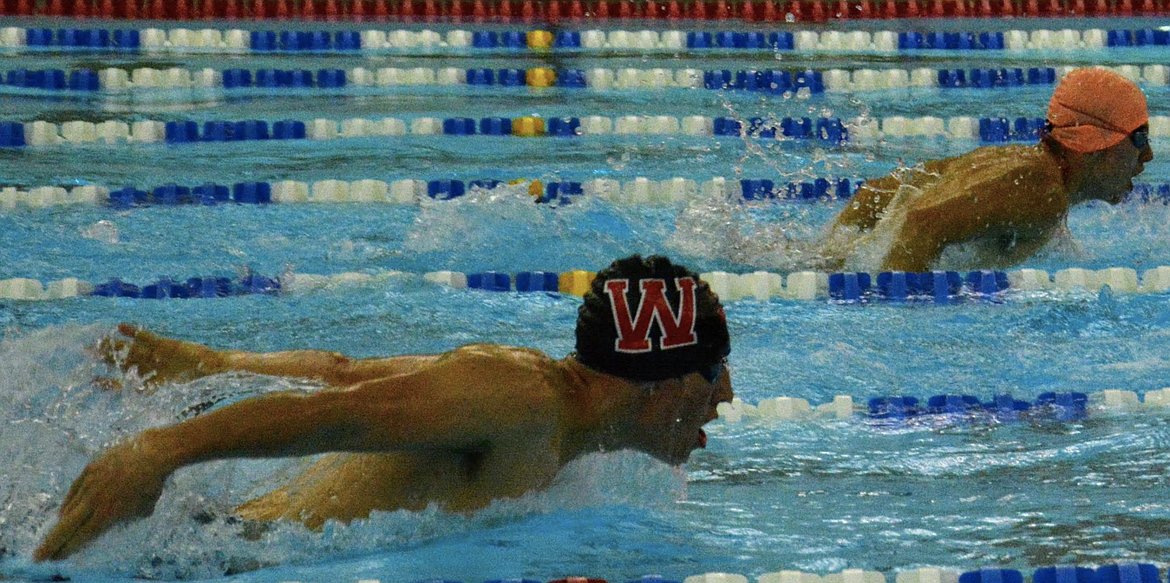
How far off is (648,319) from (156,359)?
72 cm

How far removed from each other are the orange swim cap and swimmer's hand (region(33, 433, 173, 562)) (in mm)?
2904

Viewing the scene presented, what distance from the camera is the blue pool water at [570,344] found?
219 centimetres

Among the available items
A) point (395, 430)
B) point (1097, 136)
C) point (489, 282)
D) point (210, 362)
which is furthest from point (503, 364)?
point (1097, 136)

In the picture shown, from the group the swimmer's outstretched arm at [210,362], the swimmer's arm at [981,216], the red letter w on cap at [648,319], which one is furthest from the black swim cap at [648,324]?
the swimmer's arm at [981,216]

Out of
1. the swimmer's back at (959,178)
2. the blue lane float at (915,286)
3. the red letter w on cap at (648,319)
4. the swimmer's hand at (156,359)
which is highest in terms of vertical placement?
the swimmer's back at (959,178)

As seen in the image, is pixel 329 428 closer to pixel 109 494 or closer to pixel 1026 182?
pixel 109 494

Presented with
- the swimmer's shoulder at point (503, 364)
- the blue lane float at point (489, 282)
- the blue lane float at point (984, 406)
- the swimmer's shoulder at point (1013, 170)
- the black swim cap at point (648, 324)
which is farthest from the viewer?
the blue lane float at point (489, 282)

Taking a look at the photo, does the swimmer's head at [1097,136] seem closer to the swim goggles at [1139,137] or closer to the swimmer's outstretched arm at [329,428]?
the swim goggles at [1139,137]

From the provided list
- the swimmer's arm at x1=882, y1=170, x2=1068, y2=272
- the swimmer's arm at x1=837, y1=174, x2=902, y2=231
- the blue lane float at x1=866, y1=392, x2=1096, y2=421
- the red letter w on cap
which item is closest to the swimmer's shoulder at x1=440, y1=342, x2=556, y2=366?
the red letter w on cap

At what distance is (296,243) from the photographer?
15.3 feet

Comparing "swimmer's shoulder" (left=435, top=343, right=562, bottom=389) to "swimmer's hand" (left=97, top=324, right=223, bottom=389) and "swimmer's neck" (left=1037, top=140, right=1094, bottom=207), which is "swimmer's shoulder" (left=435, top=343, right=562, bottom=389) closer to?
"swimmer's hand" (left=97, top=324, right=223, bottom=389)

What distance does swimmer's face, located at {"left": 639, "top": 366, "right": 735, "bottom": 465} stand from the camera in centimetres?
209

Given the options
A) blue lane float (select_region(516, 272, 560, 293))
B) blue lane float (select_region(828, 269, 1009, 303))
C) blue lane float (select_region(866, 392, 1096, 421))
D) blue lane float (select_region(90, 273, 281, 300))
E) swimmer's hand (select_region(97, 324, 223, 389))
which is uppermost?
swimmer's hand (select_region(97, 324, 223, 389))

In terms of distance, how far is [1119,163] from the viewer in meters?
3.98
